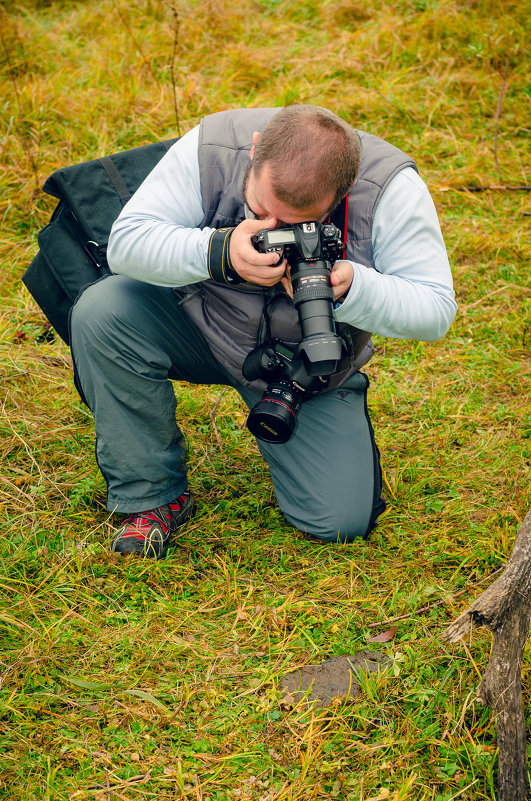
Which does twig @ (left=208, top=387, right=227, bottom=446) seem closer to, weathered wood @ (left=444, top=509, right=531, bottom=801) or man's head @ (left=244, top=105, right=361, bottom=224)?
man's head @ (left=244, top=105, right=361, bottom=224)

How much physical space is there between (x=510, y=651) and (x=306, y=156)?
→ 1.36 metres

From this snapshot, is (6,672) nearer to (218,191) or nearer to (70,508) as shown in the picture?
(70,508)

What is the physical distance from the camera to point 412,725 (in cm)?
180

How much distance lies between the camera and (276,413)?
86.2 inches

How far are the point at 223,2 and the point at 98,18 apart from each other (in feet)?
3.28

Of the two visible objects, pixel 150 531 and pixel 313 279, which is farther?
pixel 150 531

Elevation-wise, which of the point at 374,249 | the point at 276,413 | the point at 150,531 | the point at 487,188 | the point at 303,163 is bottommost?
the point at 150,531

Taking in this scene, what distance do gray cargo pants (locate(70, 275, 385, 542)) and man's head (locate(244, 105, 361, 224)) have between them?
0.61 metres

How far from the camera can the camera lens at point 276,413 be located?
7.22ft

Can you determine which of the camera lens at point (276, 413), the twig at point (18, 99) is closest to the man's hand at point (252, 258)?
the camera lens at point (276, 413)

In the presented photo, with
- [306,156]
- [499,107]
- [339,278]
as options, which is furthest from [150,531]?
[499,107]

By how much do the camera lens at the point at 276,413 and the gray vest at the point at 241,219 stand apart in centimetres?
19

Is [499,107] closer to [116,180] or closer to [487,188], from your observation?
[487,188]

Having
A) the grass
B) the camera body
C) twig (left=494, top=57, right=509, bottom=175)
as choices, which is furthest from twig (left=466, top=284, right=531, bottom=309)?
the camera body
